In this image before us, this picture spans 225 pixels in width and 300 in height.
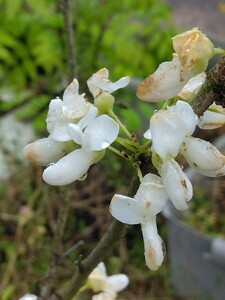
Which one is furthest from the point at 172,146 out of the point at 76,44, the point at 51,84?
the point at 51,84

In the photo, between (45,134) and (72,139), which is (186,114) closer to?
(72,139)

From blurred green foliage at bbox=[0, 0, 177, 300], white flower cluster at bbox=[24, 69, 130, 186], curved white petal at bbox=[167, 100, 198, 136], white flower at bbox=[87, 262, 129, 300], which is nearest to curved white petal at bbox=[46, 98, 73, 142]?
white flower cluster at bbox=[24, 69, 130, 186]

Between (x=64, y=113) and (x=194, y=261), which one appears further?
(x=194, y=261)

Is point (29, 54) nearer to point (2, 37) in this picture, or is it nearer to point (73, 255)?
point (2, 37)

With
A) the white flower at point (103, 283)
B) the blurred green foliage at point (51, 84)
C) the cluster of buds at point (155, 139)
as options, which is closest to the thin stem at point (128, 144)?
the cluster of buds at point (155, 139)

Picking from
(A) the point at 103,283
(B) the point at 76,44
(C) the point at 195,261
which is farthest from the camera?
(B) the point at 76,44

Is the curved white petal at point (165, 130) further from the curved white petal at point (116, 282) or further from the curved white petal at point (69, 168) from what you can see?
the curved white petal at point (116, 282)

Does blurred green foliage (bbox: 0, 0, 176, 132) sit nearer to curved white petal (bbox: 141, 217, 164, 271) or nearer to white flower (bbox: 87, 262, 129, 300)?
white flower (bbox: 87, 262, 129, 300)

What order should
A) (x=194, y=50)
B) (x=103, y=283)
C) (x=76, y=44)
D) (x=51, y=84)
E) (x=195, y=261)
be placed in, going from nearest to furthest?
(x=194, y=50) < (x=103, y=283) < (x=195, y=261) < (x=76, y=44) < (x=51, y=84)
